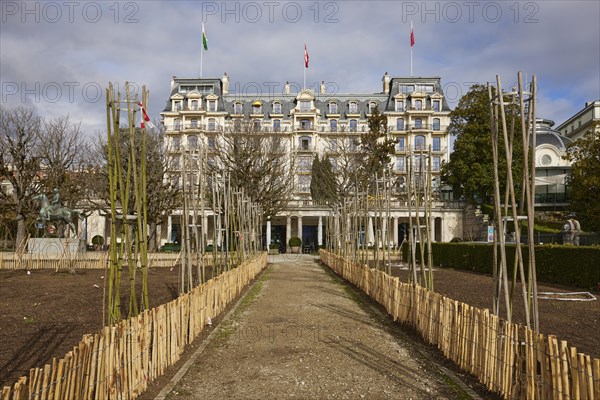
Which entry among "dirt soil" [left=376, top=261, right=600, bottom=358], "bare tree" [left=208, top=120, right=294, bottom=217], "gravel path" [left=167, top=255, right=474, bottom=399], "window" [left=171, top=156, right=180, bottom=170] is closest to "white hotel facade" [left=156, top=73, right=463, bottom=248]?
"bare tree" [left=208, top=120, right=294, bottom=217]

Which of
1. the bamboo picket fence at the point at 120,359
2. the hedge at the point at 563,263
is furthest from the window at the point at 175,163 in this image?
the bamboo picket fence at the point at 120,359

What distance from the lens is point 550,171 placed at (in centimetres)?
5097

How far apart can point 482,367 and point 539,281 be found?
14266 mm

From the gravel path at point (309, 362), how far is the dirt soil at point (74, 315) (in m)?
0.14

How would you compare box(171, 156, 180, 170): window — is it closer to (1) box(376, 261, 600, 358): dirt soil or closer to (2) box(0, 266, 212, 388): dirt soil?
→ (2) box(0, 266, 212, 388): dirt soil

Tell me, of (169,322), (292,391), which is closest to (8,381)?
(169,322)

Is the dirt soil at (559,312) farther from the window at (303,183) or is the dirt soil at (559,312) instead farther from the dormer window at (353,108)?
the dormer window at (353,108)

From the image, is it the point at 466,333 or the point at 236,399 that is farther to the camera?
the point at 466,333

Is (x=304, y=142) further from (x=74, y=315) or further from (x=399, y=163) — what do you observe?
(x=74, y=315)

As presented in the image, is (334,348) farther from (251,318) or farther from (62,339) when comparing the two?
(62,339)

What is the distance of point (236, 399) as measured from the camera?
579 cm

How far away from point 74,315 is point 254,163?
2746 centimetres

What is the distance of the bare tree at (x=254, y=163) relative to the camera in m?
36.4

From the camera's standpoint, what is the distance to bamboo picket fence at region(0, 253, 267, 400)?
12.8ft
